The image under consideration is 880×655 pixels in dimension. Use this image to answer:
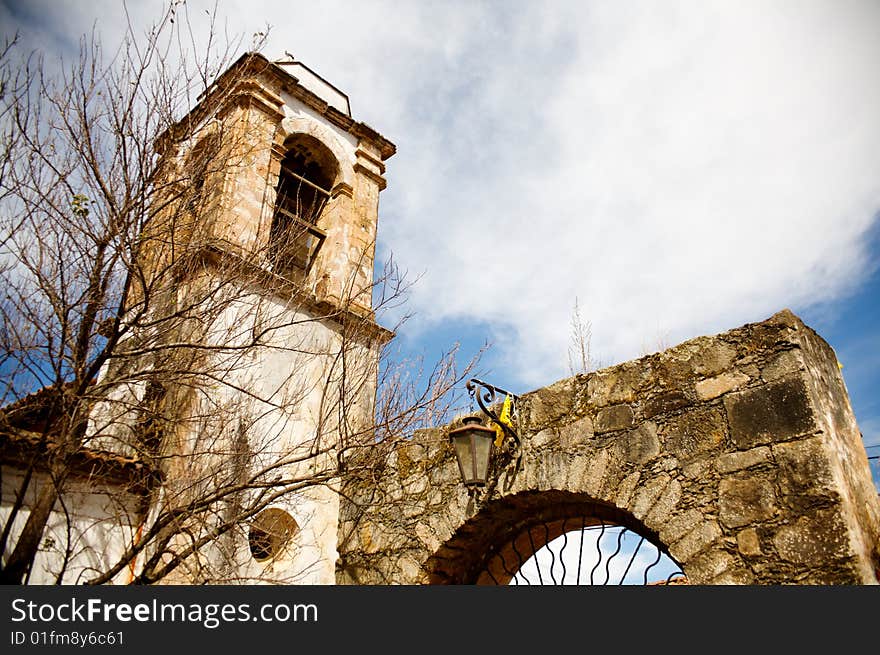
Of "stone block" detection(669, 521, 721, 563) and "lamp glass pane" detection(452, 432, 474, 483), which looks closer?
"stone block" detection(669, 521, 721, 563)

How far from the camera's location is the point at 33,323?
13.7 feet

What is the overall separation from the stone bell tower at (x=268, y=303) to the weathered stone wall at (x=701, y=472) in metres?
1.19

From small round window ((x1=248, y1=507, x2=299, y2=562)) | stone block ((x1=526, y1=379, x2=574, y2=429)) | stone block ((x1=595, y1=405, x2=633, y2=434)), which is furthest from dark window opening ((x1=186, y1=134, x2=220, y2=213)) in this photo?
small round window ((x1=248, y1=507, x2=299, y2=562))

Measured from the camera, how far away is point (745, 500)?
3.42m

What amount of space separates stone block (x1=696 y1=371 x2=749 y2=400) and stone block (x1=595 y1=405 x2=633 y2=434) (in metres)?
0.48

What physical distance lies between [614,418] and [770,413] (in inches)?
38.3

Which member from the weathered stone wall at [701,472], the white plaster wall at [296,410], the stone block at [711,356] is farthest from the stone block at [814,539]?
the white plaster wall at [296,410]

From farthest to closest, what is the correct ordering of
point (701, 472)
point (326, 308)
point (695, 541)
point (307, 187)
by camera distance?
point (307, 187)
point (326, 308)
point (701, 472)
point (695, 541)

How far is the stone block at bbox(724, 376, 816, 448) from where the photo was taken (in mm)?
3346

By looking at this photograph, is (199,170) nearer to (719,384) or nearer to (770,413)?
(719,384)

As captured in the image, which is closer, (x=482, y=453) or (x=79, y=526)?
(x=482, y=453)

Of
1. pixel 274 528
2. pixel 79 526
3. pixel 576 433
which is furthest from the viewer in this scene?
pixel 274 528

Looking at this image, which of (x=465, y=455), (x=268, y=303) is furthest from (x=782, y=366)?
(x=268, y=303)

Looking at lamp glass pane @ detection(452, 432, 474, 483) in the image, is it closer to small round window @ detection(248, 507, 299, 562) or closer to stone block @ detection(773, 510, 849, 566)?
stone block @ detection(773, 510, 849, 566)
